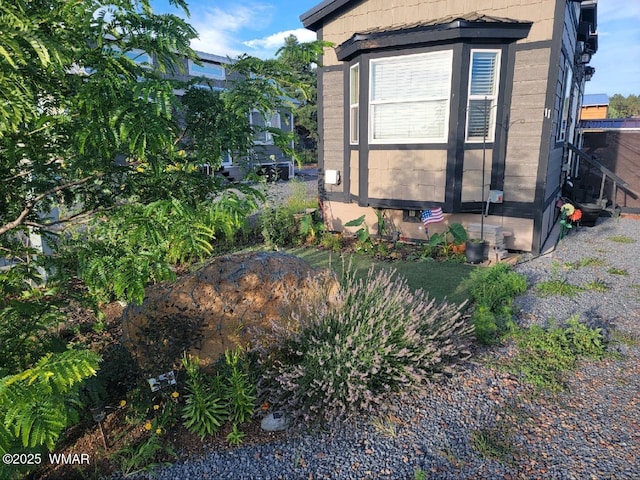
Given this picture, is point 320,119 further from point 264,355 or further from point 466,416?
point 466,416

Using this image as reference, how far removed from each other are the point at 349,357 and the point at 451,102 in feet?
16.5

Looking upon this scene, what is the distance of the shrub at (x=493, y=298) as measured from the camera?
159 inches

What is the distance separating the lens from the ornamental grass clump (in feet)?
9.78

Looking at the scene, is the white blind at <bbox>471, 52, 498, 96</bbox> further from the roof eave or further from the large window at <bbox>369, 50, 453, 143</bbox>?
the large window at <bbox>369, 50, 453, 143</bbox>

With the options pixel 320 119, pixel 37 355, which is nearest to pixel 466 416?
pixel 37 355

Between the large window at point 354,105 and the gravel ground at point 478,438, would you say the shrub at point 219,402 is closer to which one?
the gravel ground at point 478,438

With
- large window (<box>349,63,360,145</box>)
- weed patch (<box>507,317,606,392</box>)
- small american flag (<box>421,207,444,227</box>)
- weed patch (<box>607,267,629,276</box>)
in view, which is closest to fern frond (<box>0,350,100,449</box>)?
weed patch (<box>507,317,606,392</box>)

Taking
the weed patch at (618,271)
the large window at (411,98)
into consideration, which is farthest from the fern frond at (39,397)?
the weed patch at (618,271)

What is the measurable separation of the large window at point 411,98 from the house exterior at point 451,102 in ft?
0.06

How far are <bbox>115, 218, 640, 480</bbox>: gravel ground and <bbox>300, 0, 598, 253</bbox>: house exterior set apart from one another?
3.54 metres

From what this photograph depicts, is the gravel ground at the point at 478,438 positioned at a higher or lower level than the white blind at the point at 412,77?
lower

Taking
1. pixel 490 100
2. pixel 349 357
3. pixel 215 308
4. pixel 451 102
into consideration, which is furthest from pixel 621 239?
pixel 215 308

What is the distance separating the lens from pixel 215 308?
12.3ft

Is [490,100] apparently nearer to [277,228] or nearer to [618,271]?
[618,271]
